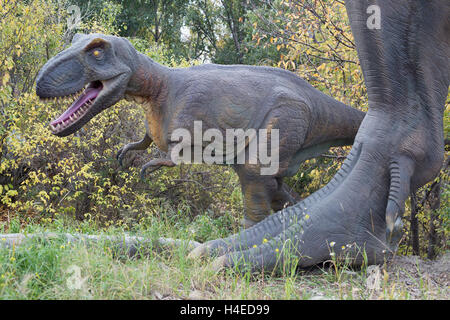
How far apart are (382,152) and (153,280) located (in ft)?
6.27

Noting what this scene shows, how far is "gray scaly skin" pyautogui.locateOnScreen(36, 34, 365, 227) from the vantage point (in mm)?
3840

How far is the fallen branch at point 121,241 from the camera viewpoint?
3.74 m

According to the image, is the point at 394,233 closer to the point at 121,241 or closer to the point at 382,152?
the point at 382,152

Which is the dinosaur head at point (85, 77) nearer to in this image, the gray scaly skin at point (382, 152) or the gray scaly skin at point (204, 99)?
the gray scaly skin at point (204, 99)

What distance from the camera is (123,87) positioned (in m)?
3.98

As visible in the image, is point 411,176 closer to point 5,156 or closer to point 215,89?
point 215,89

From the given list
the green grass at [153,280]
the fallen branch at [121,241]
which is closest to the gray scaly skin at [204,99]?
the fallen branch at [121,241]

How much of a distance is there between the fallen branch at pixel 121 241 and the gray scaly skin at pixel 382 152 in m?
0.42

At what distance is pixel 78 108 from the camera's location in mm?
3902

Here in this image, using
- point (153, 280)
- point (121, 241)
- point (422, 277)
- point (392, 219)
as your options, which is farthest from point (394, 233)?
point (121, 241)

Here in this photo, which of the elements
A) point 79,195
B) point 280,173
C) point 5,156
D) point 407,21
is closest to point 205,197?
point 79,195

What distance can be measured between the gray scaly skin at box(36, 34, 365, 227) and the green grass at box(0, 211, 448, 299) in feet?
3.30
